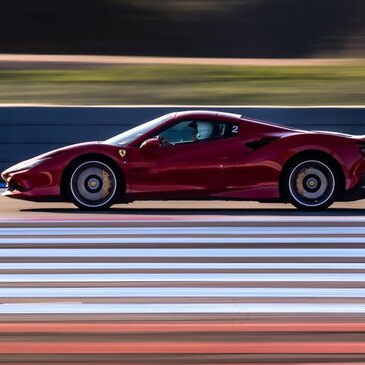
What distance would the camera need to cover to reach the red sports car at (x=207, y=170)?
34.7 feet

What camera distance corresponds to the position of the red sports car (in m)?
10.6

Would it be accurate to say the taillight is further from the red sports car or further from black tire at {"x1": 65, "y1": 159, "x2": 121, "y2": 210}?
black tire at {"x1": 65, "y1": 159, "x2": 121, "y2": 210}

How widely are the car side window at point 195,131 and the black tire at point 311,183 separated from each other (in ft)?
2.62

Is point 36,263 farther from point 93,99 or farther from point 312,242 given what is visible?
point 93,99

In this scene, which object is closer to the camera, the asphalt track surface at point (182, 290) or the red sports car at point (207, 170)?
the asphalt track surface at point (182, 290)

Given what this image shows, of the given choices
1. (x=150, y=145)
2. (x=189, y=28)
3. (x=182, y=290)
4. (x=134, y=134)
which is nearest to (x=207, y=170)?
(x=150, y=145)

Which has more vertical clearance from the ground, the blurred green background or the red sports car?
the blurred green background

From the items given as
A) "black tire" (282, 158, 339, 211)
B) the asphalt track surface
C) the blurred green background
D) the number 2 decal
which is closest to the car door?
the number 2 decal

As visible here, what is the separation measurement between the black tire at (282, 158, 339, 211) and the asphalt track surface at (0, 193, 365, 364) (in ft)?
3.68

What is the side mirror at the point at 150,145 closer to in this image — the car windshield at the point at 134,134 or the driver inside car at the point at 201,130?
the car windshield at the point at 134,134

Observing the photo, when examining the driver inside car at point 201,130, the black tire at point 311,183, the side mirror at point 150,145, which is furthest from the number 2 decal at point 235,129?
the side mirror at point 150,145

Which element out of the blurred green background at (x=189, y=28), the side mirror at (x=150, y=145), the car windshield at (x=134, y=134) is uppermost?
the blurred green background at (x=189, y=28)

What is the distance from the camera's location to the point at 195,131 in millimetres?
10766

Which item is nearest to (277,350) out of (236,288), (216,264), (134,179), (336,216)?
(236,288)
